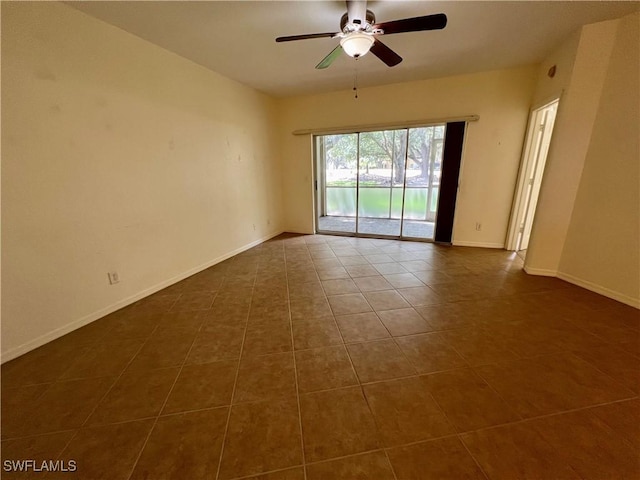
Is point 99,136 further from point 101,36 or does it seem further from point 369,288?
point 369,288

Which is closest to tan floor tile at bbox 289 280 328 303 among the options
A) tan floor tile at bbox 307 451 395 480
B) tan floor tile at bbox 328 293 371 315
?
tan floor tile at bbox 328 293 371 315

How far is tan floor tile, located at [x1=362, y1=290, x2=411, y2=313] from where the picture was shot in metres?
2.39

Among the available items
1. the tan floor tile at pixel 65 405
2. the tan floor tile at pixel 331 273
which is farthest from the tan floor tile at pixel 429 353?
the tan floor tile at pixel 65 405

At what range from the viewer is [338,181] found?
623 centimetres

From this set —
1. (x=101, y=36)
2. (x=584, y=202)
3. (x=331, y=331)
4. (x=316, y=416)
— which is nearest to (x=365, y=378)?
(x=316, y=416)

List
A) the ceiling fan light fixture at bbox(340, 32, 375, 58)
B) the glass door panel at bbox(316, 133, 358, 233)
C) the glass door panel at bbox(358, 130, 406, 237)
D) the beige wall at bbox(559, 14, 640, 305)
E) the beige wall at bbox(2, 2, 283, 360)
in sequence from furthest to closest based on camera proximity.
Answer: the glass door panel at bbox(316, 133, 358, 233)
the glass door panel at bbox(358, 130, 406, 237)
the beige wall at bbox(559, 14, 640, 305)
the ceiling fan light fixture at bbox(340, 32, 375, 58)
the beige wall at bbox(2, 2, 283, 360)

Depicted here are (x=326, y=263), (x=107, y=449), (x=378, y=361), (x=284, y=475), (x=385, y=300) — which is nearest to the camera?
(x=284, y=475)

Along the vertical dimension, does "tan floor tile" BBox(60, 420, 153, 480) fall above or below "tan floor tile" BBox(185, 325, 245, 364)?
below

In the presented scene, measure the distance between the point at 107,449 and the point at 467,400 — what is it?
1900 mm

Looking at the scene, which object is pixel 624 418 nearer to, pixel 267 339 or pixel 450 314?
pixel 450 314

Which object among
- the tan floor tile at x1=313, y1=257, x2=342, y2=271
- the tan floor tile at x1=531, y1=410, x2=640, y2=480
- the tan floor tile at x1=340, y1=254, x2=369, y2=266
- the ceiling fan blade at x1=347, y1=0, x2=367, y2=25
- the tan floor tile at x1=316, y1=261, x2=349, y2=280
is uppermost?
the ceiling fan blade at x1=347, y1=0, x2=367, y2=25

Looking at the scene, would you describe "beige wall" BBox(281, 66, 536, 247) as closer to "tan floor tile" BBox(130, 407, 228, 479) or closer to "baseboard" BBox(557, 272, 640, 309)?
"baseboard" BBox(557, 272, 640, 309)

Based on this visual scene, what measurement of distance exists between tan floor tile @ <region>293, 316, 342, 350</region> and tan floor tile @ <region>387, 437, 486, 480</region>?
2.73 feet

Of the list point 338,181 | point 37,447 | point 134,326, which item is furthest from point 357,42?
point 338,181
